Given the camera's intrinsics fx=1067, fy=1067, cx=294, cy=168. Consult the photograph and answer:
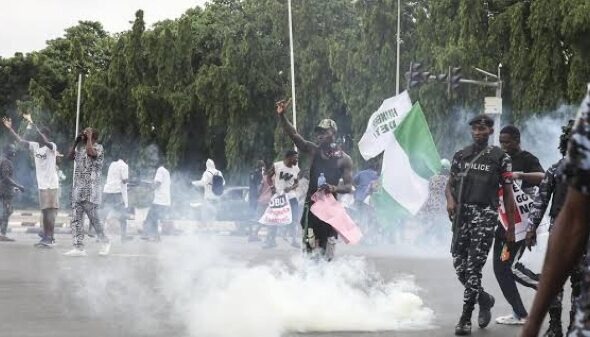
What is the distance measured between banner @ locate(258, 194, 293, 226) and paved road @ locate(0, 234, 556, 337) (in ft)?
8.11

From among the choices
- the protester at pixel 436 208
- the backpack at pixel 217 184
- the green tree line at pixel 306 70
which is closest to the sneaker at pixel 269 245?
the protester at pixel 436 208

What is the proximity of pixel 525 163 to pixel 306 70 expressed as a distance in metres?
33.0

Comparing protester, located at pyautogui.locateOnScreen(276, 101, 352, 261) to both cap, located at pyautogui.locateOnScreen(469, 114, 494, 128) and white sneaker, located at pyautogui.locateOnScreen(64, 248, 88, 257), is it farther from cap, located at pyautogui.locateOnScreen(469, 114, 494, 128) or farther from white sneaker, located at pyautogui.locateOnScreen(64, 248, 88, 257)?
white sneaker, located at pyautogui.locateOnScreen(64, 248, 88, 257)

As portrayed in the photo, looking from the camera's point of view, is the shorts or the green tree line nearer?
the shorts

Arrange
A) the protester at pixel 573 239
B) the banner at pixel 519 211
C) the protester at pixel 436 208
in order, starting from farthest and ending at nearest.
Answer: the protester at pixel 436 208 < the banner at pixel 519 211 < the protester at pixel 573 239

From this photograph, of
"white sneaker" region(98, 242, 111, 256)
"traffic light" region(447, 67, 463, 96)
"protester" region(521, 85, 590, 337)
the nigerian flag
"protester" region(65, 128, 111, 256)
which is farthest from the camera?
"traffic light" region(447, 67, 463, 96)

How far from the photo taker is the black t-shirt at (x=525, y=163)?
896 cm

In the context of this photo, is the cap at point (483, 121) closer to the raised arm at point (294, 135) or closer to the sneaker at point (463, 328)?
the sneaker at point (463, 328)

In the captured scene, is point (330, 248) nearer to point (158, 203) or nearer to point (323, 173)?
point (323, 173)

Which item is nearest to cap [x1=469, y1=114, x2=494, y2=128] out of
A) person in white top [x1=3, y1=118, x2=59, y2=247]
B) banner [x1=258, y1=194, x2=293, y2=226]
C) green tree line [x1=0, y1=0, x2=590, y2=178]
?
person in white top [x1=3, y1=118, x2=59, y2=247]

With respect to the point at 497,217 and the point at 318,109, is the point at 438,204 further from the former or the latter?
the point at 318,109

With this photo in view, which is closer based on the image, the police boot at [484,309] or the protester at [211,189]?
the police boot at [484,309]

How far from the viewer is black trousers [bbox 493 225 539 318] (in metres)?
8.50

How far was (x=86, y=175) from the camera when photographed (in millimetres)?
14664
